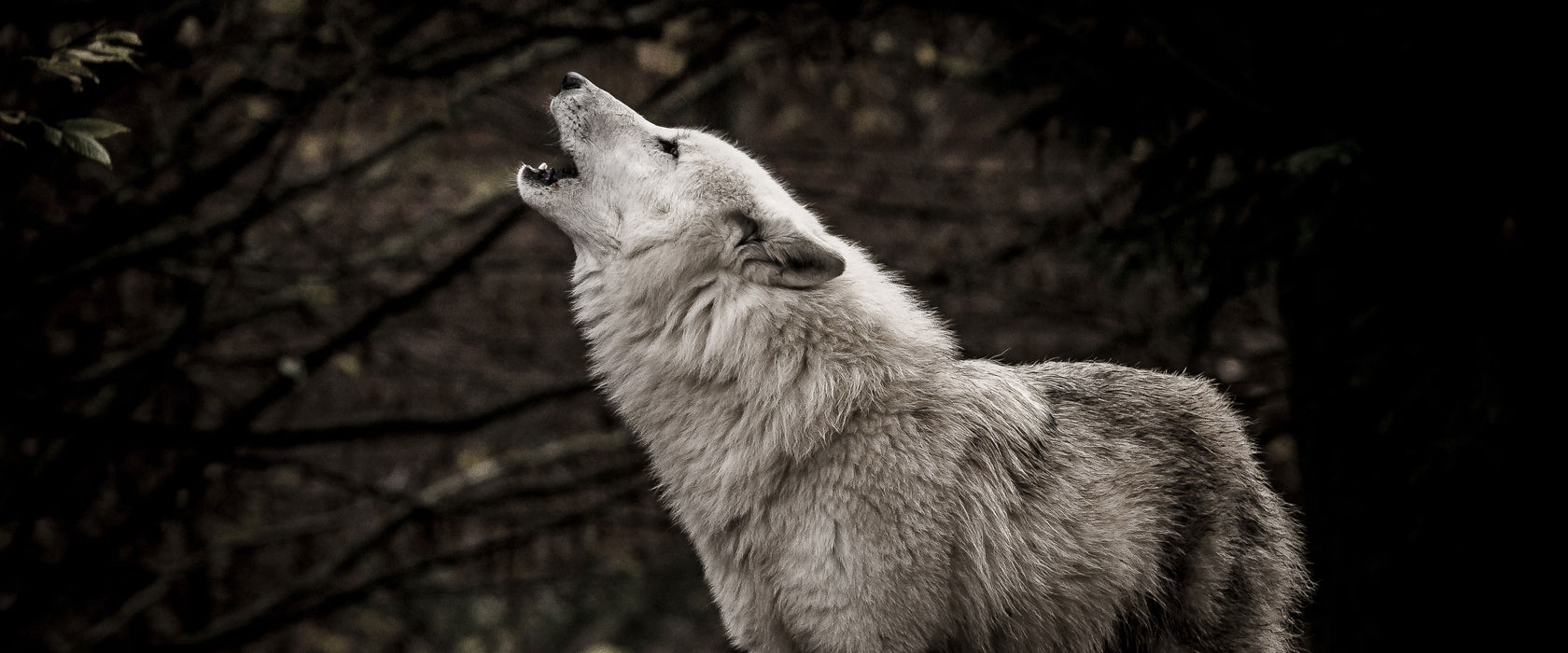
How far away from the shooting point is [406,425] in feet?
22.4

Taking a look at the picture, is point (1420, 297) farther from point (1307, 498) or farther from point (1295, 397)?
point (1307, 498)

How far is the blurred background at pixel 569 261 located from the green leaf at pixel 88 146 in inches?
2.3

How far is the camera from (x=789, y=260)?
150 inches

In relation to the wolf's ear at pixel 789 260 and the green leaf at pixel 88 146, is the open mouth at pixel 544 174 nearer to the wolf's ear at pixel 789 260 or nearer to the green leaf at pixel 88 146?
the wolf's ear at pixel 789 260

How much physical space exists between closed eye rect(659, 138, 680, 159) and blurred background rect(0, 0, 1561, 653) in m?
1.73

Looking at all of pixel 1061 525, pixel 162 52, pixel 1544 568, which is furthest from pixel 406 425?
pixel 1544 568

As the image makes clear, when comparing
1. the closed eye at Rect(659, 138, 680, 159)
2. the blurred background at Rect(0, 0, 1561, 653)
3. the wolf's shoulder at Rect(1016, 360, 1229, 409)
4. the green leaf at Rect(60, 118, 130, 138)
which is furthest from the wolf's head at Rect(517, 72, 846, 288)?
the blurred background at Rect(0, 0, 1561, 653)

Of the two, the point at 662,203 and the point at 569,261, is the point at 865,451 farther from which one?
the point at 569,261

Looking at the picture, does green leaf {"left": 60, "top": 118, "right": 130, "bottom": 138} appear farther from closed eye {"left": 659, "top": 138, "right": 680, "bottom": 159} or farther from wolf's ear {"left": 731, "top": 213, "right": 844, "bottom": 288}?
wolf's ear {"left": 731, "top": 213, "right": 844, "bottom": 288}

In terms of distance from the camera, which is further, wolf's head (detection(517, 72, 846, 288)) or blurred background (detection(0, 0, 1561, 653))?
blurred background (detection(0, 0, 1561, 653))

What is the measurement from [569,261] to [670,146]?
226 inches

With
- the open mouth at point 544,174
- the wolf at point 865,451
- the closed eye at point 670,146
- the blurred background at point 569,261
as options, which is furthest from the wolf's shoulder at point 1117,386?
the open mouth at point 544,174

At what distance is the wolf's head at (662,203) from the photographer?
152 inches

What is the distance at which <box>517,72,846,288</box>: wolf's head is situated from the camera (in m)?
3.87
